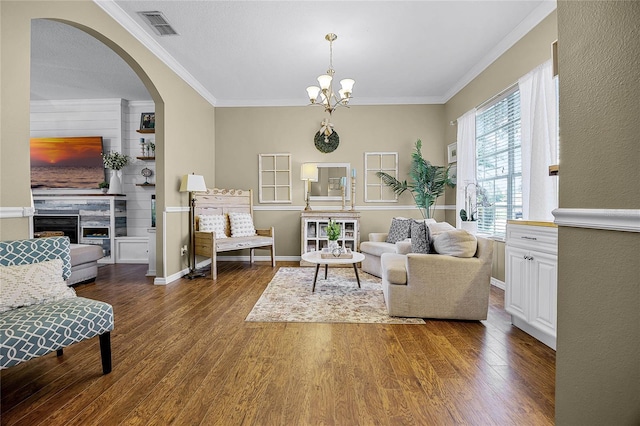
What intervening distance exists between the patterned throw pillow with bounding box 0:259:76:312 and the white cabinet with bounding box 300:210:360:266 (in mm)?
3613

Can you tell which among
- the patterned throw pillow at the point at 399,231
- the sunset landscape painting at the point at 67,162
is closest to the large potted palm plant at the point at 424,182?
the patterned throw pillow at the point at 399,231

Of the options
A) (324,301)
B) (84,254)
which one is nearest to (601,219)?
(324,301)

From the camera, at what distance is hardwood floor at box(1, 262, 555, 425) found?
5.09 feet

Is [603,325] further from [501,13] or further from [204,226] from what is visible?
[204,226]

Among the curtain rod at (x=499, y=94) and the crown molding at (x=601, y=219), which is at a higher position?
the curtain rod at (x=499, y=94)

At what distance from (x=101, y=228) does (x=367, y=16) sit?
536 cm

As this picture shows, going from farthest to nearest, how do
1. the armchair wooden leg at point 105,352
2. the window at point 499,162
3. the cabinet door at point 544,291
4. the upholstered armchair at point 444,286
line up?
the window at point 499,162
the upholstered armchair at point 444,286
the cabinet door at point 544,291
the armchair wooden leg at point 105,352

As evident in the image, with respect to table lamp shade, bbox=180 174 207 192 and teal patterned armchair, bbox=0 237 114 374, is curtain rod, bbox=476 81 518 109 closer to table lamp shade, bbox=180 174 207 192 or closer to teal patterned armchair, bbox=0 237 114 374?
table lamp shade, bbox=180 174 207 192

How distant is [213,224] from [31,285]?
9.88 ft

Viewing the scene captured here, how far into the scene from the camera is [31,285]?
186cm

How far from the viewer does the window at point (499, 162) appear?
366cm

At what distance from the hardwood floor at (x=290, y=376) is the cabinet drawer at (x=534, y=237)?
28.0 inches

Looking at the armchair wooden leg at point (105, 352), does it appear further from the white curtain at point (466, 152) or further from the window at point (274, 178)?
the white curtain at point (466, 152)

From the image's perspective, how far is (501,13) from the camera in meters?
3.15
